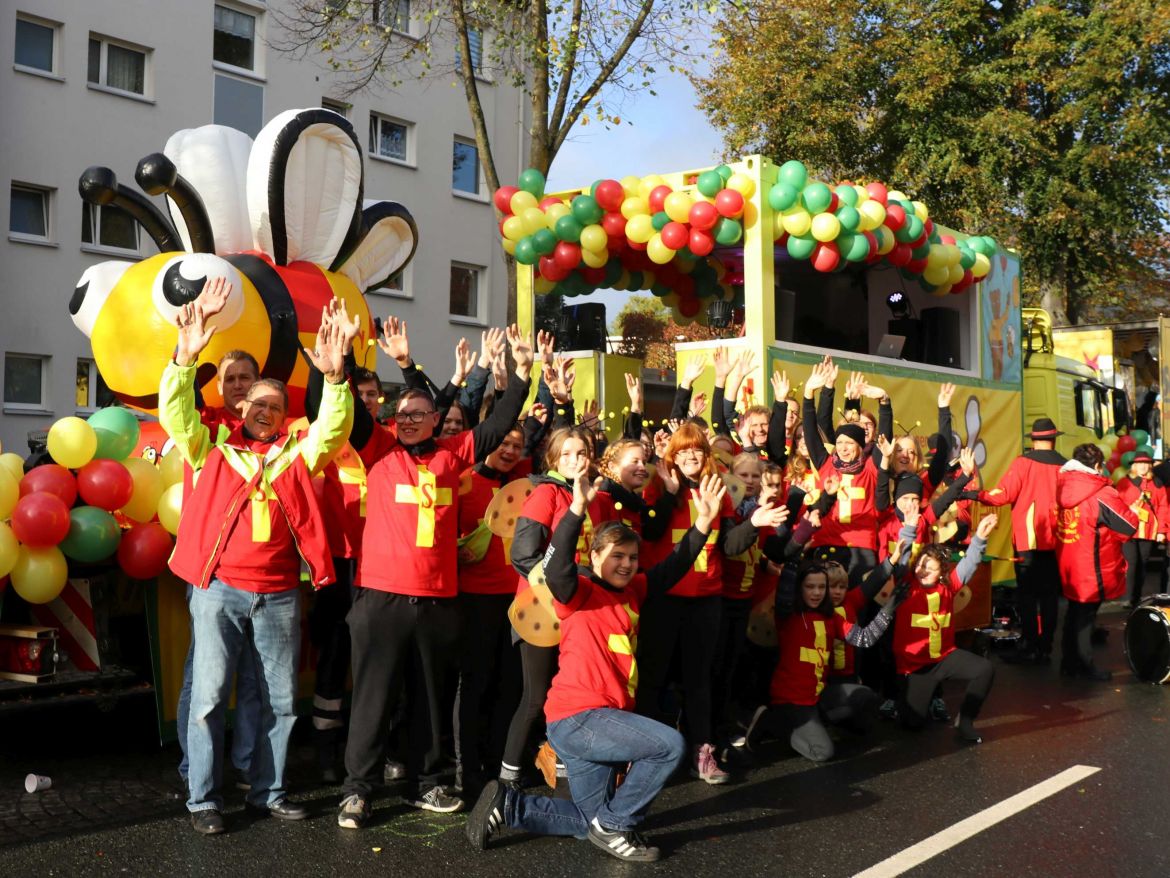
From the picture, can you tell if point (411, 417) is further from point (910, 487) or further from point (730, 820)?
point (910, 487)

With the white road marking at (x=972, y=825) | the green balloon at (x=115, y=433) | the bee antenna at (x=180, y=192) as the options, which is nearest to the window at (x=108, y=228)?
the bee antenna at (x=180, y=192)

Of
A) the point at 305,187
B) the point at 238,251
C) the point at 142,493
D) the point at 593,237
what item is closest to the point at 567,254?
the point at 593,237

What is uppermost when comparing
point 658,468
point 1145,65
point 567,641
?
point 1145,65

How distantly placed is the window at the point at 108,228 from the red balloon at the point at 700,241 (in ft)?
42.6

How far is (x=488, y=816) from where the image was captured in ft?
14.5

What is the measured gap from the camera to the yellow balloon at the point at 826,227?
915 centimetres

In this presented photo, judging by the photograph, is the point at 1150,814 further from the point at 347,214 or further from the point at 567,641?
the point at 347,214

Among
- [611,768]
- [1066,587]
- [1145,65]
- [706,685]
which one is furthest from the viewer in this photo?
[1145,65]

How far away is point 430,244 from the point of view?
25062 millimetres

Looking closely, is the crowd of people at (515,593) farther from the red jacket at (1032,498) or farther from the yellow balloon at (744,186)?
the yellow balloon at (744,186)

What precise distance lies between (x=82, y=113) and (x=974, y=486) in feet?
50.4

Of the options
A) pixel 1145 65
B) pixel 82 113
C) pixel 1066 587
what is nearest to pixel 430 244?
pixel 82 113

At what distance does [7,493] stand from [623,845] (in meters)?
2.91

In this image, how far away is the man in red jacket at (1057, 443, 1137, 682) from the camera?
8.57 meters
